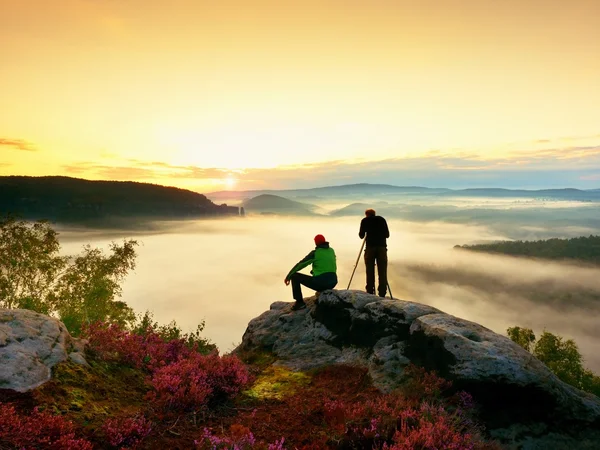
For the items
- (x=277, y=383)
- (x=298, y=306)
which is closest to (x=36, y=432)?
(x=277, y=383)

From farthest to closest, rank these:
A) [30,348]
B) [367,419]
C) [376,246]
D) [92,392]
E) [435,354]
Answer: [376,246] → [435,354] → [30,348] → [92,392] → [367,419]

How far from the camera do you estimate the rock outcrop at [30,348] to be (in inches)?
266

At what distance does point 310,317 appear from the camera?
14.0 m

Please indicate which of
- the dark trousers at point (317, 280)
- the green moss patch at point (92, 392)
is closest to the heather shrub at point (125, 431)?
the green moss patch at point (92, 392)

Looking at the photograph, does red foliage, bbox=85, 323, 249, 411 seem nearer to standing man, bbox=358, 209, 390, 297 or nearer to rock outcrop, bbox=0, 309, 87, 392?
rock outcrop, bbox=0, 309, 87, 392

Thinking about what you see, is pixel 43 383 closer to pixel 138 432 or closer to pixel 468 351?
pixel 138 432

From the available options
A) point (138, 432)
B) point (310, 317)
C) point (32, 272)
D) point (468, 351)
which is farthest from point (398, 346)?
point (32, 272)

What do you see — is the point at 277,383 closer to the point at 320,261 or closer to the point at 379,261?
the point at 320,261

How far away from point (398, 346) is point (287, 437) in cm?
479

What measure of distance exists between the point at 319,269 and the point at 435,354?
5596mm

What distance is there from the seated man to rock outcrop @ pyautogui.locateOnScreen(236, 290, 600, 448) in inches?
18.7

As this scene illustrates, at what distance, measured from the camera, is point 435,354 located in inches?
359

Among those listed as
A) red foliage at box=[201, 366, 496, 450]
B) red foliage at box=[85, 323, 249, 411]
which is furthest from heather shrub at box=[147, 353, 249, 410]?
red foliage at box=[201, 366, 496, 450]

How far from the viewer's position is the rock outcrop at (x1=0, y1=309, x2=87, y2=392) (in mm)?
6746
